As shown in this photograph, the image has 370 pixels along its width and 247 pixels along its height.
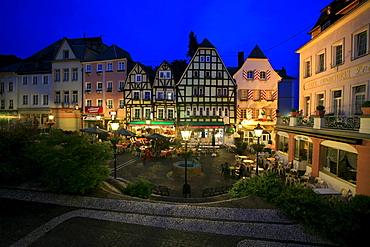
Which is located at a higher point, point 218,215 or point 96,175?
point 96,175

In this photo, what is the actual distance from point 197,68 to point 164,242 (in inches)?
916

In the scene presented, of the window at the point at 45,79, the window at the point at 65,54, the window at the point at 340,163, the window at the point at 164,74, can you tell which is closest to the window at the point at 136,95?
the window at the point at 164,74

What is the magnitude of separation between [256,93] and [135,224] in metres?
23.5

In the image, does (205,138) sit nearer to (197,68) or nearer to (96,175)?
(197,68)

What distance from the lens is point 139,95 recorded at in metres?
27.3

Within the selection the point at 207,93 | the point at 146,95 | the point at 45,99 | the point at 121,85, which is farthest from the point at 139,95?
the point at 45,99

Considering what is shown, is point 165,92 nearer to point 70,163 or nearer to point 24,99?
point 70,163

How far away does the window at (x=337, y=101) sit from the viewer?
40.0 ft

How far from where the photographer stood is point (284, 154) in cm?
1642

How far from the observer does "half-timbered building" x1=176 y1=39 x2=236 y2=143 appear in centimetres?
2552

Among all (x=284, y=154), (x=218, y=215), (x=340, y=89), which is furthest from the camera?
(x=284, y=154)

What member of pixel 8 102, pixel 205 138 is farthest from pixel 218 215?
pixel 8 102

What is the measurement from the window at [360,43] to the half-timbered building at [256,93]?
46.7ft

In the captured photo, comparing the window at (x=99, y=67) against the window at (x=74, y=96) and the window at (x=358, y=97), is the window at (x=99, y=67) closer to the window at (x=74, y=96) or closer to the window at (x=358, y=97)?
the window at (x=74, y=96)
